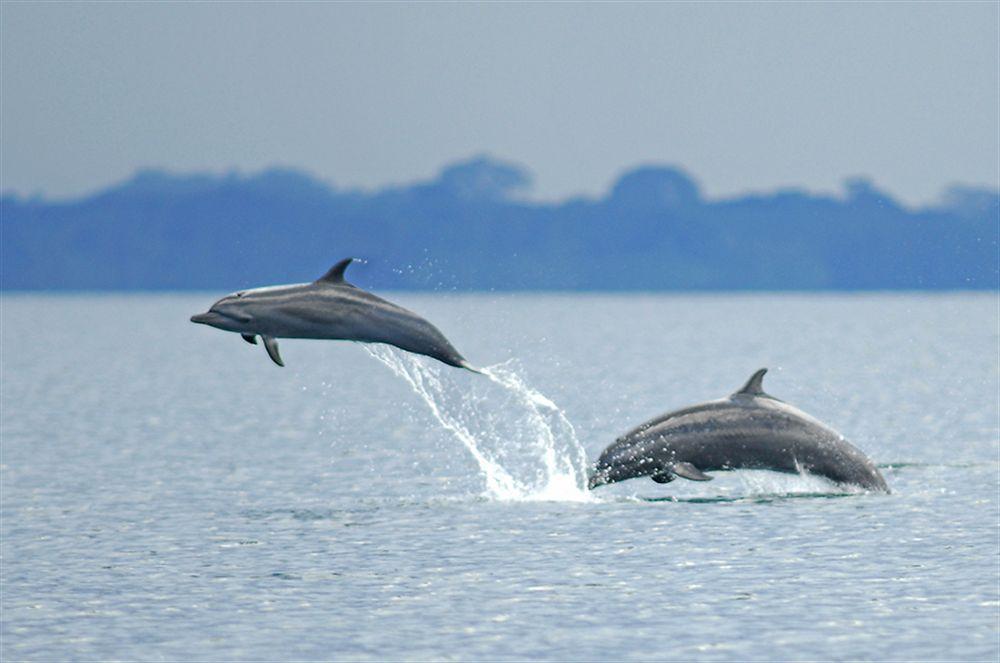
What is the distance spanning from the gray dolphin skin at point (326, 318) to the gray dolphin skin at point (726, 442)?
11.8 ft

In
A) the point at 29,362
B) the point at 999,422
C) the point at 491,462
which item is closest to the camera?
the point at 491,462

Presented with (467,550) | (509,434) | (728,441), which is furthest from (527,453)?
(467,550)

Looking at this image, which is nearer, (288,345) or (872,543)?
(872,543)

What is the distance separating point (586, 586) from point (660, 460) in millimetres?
4985

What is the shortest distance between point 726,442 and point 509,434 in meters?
25.4

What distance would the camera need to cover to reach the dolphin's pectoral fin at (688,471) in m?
24.1

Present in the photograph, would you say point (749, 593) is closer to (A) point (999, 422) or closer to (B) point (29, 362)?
(A) point (999, 422)

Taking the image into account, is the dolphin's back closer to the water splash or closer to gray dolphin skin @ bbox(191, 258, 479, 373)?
the water splash

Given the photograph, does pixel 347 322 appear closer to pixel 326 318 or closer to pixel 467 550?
pixel 326 318

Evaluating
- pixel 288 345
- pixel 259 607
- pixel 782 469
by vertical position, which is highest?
pixel 288 345

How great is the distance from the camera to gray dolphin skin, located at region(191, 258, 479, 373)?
22.8 meters

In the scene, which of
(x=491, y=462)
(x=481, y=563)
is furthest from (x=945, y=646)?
(x=491, y=462)

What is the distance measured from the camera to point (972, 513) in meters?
26.0

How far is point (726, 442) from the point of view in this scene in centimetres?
2498
